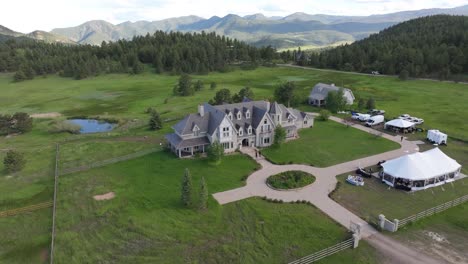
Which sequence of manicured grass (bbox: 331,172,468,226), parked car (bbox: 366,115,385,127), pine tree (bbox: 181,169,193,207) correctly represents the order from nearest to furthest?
manicured grass (bbox: 331,172,468,226)
pine tree (bbox: 181,169,193,207)
parked car (bbox: 366,115,385,127)

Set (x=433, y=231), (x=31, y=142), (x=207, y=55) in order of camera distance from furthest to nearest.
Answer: (x=207, y=55)
(x=31, y=142)
(x=433, y=231)

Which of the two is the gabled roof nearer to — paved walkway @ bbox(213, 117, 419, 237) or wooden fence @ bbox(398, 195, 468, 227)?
paved walkway @ bbox(213, 117, 419, 237)

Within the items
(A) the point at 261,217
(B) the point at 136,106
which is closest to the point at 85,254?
(A) the point at 261,217

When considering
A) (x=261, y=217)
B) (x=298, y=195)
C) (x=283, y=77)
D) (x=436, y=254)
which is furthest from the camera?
(x=283, y=77)

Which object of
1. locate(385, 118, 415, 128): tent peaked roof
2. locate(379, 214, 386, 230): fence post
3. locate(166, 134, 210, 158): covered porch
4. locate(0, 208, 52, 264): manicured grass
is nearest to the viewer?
locate(0, 208, 52, 264): manicured grass

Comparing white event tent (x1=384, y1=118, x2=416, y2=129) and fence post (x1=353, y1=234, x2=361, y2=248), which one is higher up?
white event tent (x1=384, y1=118, x2=416, y2=129)

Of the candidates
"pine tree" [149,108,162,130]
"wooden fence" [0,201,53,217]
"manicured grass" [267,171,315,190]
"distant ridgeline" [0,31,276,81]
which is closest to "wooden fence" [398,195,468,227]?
"manicured grass" [267,171,315,190]

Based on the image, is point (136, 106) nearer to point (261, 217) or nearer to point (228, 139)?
point (228, 139)
